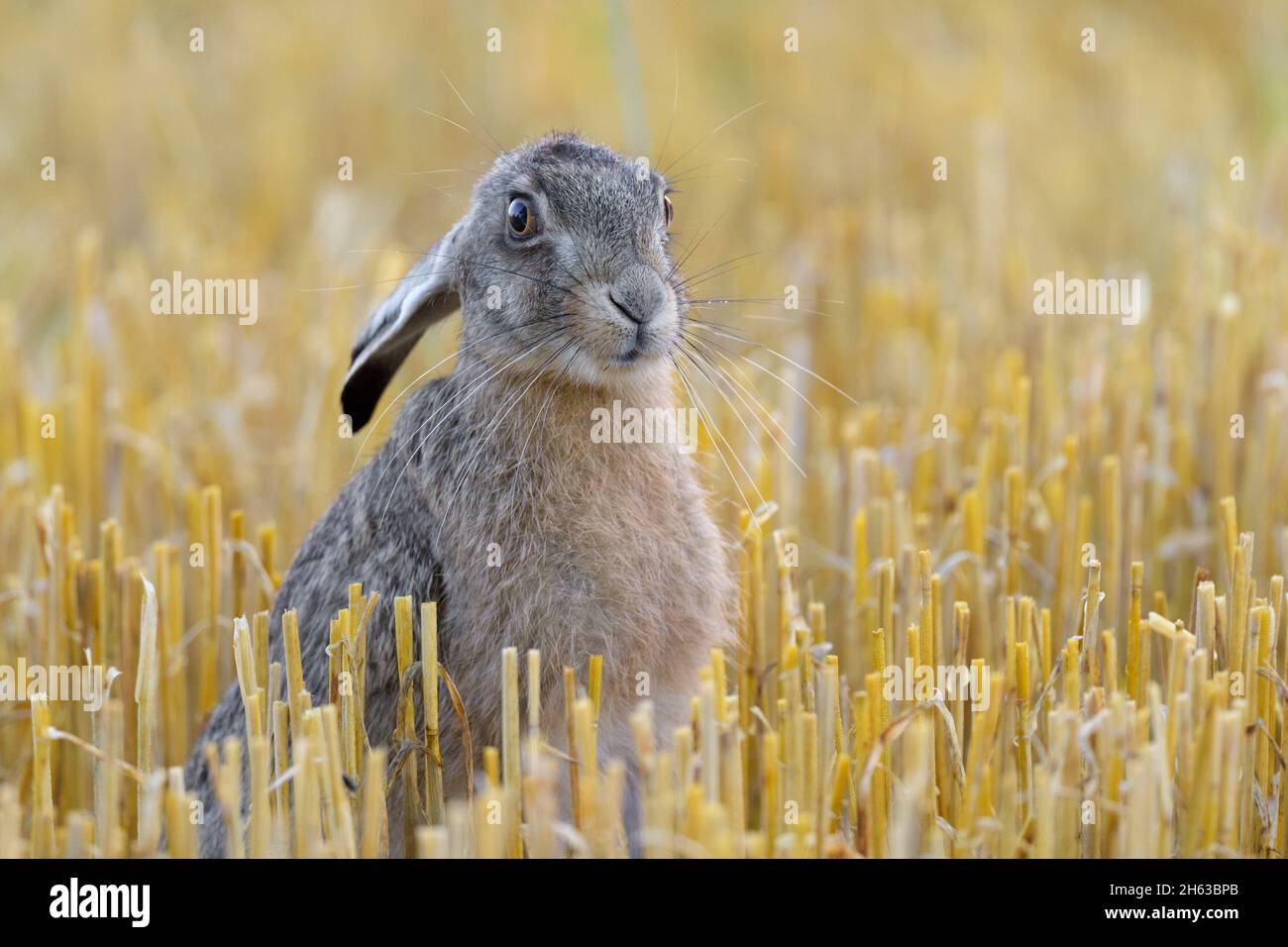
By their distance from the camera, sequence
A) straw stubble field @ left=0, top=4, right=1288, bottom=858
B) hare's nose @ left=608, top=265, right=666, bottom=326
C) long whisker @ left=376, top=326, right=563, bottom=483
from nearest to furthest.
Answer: straw stubble field @ left=0, top=4, right=1288, bottom=858, hare's nose @ left=608, top=265, right=666, bottom=326, long whisker @ left=376, top=326, right=563, bottom=483

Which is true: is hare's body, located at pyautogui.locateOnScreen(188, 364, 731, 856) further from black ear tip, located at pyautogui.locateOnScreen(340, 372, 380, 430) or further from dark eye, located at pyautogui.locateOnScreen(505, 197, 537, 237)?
dark eye, located at pyautogui.locateOnScreen(505, 197, 537, 237)

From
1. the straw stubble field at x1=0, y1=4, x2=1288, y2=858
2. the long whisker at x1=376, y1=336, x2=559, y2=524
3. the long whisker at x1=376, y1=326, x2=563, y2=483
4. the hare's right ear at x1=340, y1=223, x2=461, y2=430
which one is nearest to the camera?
the straw stubble field at x1=0, y1=4, x2=1288, y2=858

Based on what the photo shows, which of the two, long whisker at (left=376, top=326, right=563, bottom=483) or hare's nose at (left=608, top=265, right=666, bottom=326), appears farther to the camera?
long whisker at (left=376, top=326, right=563, bottom=483)

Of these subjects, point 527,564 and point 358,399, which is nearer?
point 527,564

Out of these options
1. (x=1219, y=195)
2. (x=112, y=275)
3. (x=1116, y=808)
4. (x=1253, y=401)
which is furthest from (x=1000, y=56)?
(x=1116, y=808)

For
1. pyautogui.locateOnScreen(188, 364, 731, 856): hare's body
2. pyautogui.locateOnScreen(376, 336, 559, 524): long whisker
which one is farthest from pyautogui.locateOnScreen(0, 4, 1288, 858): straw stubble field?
pyautogui.locateOnScreen(376, 336, 559, 524): long whisker

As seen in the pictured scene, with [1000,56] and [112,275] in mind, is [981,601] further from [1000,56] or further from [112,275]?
[1000,56]

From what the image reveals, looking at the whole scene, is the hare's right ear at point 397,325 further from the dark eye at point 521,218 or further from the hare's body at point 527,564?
the dark eye at point 521,218

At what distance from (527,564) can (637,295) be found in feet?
2.05

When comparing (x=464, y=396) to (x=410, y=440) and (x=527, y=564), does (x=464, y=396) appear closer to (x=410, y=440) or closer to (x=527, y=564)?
(x=410, y=440)

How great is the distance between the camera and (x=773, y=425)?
5266mm

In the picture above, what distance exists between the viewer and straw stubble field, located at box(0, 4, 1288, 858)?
301cm

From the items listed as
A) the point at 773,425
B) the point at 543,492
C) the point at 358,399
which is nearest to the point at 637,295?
the point at 543,492

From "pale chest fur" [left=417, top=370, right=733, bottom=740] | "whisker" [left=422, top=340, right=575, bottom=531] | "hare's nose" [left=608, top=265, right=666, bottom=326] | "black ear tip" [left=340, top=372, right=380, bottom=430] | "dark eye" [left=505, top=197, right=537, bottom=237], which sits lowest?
"pale chest fur" [left=417, top=370, right=733, bottom=740]
